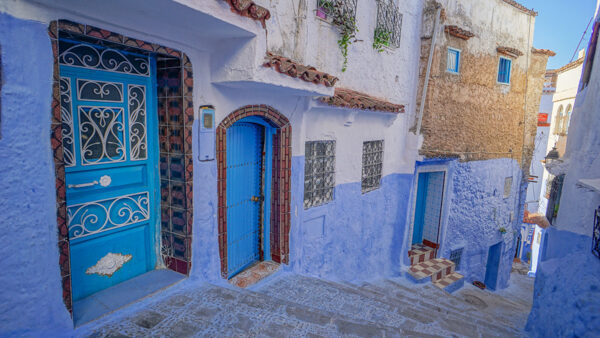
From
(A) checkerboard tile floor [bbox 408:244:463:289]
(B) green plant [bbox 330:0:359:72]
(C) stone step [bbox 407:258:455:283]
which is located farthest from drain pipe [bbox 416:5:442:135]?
(C) stone step [bbox 407:258:455:283]

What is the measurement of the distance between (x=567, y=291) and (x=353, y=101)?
145 inches

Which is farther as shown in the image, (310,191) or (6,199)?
(310,191)

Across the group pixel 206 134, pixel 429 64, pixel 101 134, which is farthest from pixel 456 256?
pixel 101 134

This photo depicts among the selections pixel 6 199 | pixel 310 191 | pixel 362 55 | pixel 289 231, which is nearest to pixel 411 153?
pixel 362 55

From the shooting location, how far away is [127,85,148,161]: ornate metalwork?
11.1 ft

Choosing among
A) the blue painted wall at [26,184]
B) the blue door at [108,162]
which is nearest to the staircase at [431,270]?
the blue door at [108,162]

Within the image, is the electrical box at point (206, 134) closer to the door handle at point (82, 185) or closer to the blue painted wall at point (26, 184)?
the door handle at point (82, 185)

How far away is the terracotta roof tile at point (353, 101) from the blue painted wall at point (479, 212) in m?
2.53

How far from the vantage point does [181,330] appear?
9.58 ft

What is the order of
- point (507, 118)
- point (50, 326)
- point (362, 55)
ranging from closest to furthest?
point (50, 326)
point (362, 55)
point (507, 118)

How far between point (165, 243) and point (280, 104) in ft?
7.59

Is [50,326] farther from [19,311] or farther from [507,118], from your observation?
[507,118]

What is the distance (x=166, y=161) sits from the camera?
362cm

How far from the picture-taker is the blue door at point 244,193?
4.49m
